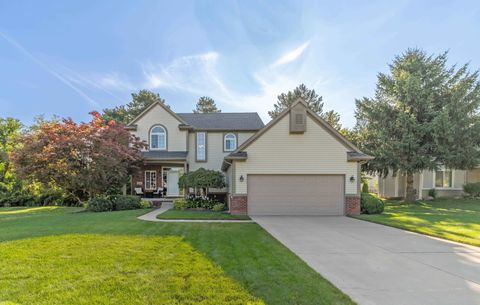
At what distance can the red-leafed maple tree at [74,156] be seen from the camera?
51.9 ft

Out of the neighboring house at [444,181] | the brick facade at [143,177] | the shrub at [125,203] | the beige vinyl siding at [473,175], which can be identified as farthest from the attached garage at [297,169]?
the beige vinyl siding at [473,175]

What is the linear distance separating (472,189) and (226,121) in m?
20.6

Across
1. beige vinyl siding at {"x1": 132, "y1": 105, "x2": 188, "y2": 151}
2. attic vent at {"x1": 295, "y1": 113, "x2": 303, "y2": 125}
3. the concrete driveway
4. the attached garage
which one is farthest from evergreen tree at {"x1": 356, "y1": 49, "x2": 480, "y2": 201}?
beige vinyl siding at {"x1": 132, "y1": 105, "x2": 188, "y2": 151}

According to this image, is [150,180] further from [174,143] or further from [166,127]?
[166,127]

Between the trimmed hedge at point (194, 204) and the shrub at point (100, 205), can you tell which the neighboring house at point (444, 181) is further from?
the shrub at point (100, 205)

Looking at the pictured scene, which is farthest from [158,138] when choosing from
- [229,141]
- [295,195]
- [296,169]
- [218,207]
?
[295,195]

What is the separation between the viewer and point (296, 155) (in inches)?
562

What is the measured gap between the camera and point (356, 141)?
22250 mm

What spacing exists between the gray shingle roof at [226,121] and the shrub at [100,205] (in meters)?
8.67

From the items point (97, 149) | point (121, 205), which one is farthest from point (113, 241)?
point (97, 149)

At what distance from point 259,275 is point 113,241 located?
4682 mm

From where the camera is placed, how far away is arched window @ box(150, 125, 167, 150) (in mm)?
21000

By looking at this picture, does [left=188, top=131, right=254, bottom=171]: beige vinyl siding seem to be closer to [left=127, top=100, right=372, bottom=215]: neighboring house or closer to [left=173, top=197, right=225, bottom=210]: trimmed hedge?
[left=173, top=197, right=225, bottom=210]: trimmed hedge

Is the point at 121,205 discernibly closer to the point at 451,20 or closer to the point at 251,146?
the point at 251,146
